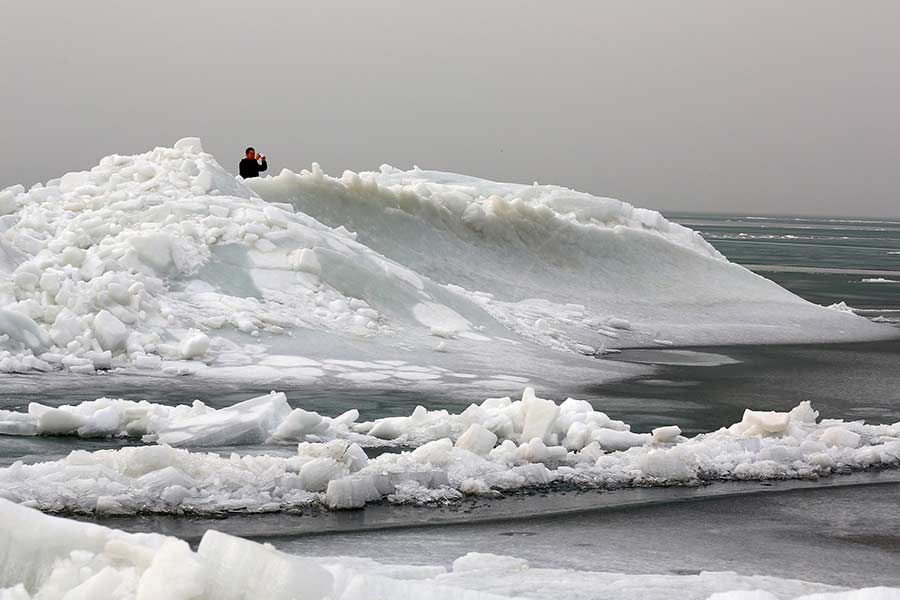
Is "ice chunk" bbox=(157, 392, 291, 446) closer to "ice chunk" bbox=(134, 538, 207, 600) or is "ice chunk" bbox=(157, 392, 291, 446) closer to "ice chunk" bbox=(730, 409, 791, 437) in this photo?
"ice chunk" bbox=(730, 409, 791, 437)

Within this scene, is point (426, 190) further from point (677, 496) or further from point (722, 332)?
point (677, 496)

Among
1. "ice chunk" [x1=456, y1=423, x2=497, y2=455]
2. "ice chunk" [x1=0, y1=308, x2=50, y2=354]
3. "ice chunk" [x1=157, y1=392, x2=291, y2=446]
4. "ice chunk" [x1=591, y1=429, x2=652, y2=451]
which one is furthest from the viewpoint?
"ice chunk" [x1=0, y1=308, x2=50, y2=354]

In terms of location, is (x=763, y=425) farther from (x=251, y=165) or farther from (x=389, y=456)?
(x=251, y=165)

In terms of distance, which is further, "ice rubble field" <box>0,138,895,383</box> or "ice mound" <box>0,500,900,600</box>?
"ice rubble field" <box>0,138,895,383</box>

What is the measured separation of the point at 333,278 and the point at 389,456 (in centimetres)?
704

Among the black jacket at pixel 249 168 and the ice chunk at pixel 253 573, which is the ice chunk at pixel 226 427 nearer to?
the ice chunk at pixel 253 573

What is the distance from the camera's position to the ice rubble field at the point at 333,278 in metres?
12.4

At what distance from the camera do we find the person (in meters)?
20.1

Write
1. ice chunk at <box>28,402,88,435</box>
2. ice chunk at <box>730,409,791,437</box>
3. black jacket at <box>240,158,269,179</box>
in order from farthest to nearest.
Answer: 1. black jacket at <box>240,158,269,179</box>
2. ice chunk at <box>730,409,791,437</box>
3. ice chunk at <box>28,402,88,435</box>

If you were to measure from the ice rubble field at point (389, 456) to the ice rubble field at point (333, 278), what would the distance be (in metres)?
3.05

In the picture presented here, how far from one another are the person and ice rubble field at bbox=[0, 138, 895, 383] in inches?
37.6

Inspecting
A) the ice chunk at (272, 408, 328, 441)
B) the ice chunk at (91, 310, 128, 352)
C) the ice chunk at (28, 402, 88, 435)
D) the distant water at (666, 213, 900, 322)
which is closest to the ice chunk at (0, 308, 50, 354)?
the ice chunk at (91, 310, 128, 352)

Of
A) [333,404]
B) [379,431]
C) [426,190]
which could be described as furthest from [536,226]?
[379,431]

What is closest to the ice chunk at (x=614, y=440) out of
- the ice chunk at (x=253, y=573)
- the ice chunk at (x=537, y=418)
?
the ice chunk at (x=537, y=418)
